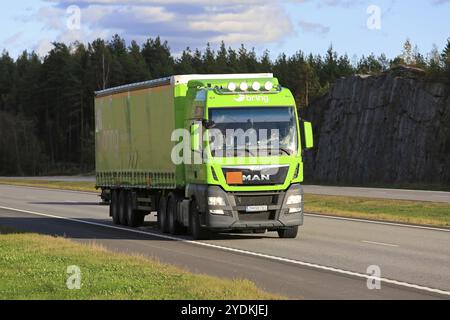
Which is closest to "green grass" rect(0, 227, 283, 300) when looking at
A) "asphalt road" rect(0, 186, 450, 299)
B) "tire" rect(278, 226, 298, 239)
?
"asphalt road" rect(0, 186, 450, 299)

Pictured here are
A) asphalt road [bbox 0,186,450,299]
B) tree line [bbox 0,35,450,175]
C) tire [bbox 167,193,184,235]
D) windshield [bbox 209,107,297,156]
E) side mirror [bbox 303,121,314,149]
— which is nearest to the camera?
asphalt road [bbox 0,186,450,299]

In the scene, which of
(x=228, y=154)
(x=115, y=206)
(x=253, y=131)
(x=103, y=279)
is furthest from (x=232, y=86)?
(x=103, y=279)

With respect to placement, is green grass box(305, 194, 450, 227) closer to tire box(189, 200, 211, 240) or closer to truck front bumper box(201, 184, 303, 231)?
truck front bumper box(201, 184, 303, 231)

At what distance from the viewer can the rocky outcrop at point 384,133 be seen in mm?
65875

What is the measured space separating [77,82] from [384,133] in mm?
87711

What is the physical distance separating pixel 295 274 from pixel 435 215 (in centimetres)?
2013

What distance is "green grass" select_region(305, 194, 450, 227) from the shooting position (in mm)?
32531

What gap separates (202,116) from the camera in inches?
947

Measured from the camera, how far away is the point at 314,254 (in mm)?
20141

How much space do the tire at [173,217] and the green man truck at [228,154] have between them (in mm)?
25

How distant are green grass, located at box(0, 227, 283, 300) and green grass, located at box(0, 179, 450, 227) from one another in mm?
13872

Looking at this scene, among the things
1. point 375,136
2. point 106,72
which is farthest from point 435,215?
point 106,72

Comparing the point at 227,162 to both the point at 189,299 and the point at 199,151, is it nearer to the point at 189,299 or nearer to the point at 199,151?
the point at 199,151

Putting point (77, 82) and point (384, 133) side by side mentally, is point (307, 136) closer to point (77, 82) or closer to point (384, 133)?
point (384, 133)
